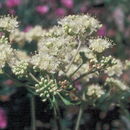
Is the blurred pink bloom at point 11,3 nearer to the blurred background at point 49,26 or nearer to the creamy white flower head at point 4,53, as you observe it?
the blurred background at point 49,26

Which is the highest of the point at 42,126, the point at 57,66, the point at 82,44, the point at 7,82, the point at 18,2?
the point at 18,2

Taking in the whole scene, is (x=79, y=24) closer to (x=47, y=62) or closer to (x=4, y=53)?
(x=47, y=62)

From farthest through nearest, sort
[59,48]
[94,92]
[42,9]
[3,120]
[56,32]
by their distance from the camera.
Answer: [42,9]
[3,120]
[94,92]
[56,32]
[59,48]

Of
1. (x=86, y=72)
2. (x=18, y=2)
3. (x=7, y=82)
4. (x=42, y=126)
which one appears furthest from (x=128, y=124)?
(x=86, y=72)

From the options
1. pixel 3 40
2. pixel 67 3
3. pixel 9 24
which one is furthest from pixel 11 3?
pixel 3 40

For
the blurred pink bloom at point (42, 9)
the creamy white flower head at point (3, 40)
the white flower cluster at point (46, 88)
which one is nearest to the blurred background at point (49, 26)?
the blurred pink bloom at point (42, 9)

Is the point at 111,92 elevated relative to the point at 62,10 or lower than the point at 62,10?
lower

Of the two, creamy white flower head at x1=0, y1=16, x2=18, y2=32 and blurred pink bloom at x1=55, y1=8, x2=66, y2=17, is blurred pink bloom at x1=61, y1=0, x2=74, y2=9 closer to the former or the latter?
blurred pink bloom at x1=55, y1=8, x2=66, y2=17

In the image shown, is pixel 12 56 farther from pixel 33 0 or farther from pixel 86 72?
pixel 33 0
